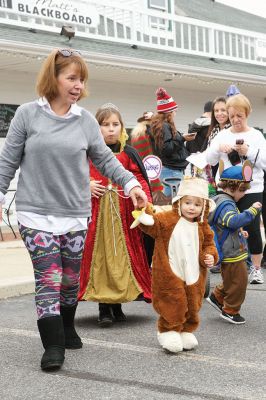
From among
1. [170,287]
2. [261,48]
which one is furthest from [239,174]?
[261,48]

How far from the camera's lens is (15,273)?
8.58m

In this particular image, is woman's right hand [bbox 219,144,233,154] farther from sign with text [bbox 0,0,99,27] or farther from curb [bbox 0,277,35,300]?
sign with text [bbox 0,0,99,27]

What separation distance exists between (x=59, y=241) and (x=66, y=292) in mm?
408

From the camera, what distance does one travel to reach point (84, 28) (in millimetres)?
14812

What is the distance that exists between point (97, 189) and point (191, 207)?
1043 mm

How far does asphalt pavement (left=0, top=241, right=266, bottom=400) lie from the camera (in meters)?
3.91

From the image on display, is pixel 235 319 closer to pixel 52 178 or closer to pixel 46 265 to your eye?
pixel 46 265

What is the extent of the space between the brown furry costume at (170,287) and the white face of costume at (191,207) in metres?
0.05

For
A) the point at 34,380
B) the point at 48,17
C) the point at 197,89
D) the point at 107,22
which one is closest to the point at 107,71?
the point at 107,22

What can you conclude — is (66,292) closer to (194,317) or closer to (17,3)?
(194,317)

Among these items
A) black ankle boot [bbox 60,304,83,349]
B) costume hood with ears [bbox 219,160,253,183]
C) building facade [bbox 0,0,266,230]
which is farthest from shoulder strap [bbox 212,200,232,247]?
building facade [bbox 0,0,266,230]

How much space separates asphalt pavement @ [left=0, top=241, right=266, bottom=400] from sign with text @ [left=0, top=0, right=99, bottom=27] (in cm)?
818

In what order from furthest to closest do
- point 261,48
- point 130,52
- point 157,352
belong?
point 261,48 → point 130,52 → point 157,352

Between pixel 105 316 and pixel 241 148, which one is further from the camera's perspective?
pixel 241 148
